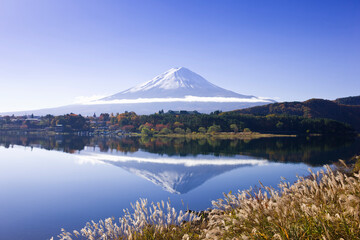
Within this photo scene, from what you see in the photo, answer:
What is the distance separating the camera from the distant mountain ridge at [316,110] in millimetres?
149125

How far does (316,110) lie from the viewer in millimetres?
153625

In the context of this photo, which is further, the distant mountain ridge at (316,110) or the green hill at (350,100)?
the green hill at (350,100)

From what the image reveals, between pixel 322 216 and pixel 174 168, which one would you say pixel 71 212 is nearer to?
pixel 322 216

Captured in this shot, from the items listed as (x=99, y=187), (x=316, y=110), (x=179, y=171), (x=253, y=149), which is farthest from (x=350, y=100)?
(x=99, y=187)

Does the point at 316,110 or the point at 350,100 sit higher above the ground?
the point at 350,100

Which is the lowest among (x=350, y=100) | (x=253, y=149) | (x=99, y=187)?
(x=253, y=149)

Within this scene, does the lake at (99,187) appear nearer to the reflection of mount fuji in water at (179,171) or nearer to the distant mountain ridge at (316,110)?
the reflection of mount fuji in water at (179,171)

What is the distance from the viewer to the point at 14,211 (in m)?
13.3

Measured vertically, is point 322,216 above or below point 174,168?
above

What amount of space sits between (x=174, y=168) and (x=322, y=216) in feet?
78.1

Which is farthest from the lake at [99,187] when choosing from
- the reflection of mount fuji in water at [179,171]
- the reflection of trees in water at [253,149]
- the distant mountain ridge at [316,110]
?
the distant mountain ridge at [316,110]

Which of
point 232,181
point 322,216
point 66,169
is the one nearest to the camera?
point 322,216

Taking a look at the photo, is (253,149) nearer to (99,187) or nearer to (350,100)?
(99,187)

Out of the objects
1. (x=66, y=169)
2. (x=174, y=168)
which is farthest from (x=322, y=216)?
(x=66, y=169)
